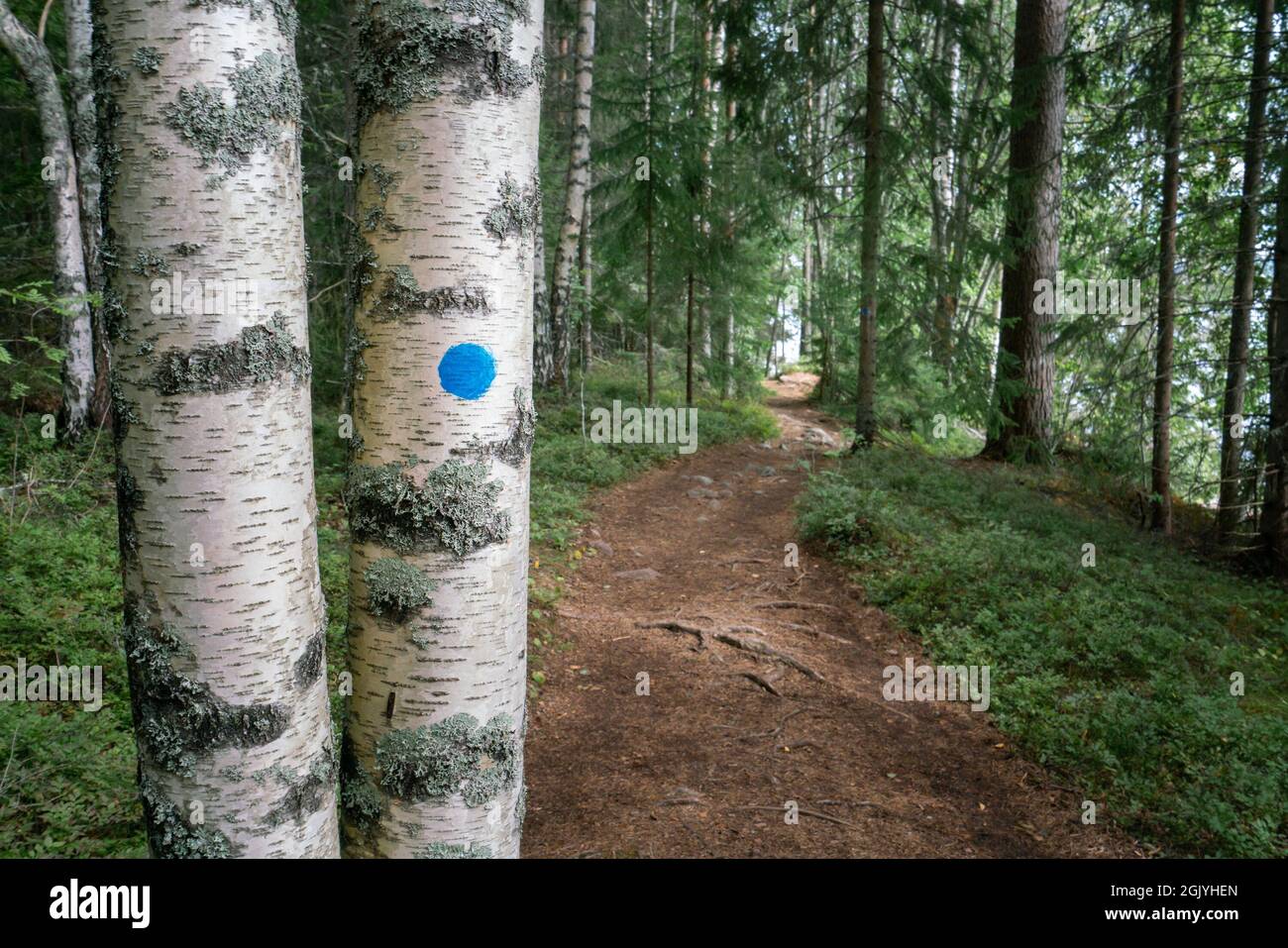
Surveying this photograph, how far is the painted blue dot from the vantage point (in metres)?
2.02

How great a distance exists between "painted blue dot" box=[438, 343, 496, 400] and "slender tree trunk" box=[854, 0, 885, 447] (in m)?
10.6

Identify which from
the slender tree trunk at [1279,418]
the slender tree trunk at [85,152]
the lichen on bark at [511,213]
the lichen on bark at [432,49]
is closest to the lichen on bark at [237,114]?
the lichen on bark at [432,49]

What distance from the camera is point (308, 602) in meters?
2.01

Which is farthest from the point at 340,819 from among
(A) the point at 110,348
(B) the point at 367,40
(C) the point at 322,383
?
(C) the point at 322,383

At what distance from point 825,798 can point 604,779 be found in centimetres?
130

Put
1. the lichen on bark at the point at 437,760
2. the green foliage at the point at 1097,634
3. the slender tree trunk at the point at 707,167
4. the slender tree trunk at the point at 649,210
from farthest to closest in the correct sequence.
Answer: the slender tree trunk at the point at 649,210, the slender tree trunk at the point at 707,167, the green foliage at the point at 1097,634, the lichen on bark at the point at 437,760

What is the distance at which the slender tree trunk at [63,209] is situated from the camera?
8.35 m

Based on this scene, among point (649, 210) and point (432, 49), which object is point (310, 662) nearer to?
point (432, 49)

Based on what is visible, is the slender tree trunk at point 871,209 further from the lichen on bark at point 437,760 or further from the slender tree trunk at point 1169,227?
the lichen on bark at point 437,760

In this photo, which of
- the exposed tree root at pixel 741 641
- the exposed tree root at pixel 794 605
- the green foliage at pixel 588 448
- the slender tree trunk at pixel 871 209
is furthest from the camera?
the slender tree trunk at pixel 871 209

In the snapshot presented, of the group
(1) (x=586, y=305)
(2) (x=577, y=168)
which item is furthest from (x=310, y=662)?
(1) (x=586, y=305)

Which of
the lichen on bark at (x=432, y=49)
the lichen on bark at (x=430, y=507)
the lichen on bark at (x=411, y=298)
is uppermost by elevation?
the lichen on bark at (x=432, y=49)

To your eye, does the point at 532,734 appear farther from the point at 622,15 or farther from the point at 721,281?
the point at 622,15

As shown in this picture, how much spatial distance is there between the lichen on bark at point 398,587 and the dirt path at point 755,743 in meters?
2.45
